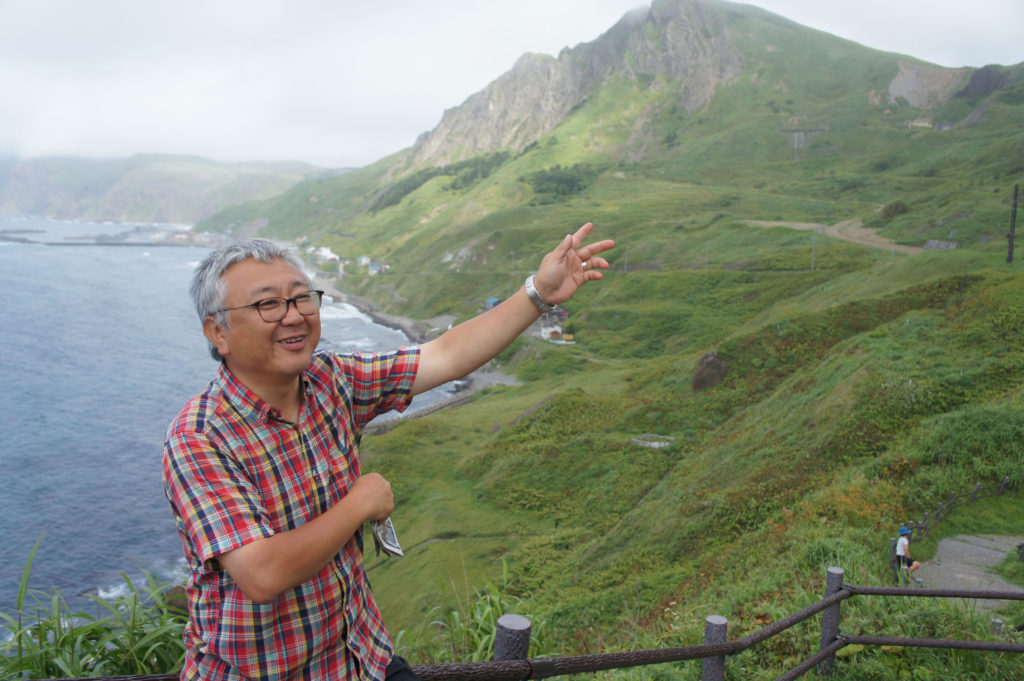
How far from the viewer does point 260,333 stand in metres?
2.22

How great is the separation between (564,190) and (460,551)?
107 meters

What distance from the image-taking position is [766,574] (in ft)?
36.2

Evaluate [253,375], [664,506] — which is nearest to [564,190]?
[664,506]

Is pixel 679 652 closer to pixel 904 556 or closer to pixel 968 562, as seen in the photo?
pixel 904 556

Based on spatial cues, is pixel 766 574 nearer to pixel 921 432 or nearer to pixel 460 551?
pixel 921 432

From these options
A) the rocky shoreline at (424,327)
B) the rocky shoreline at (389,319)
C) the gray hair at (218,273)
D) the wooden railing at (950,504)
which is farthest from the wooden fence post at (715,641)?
the rocky shoreline at (389,319)

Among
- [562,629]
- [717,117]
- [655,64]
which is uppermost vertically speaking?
[655,64]

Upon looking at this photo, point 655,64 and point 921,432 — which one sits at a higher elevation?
point 655,64

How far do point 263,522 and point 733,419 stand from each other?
28.5m

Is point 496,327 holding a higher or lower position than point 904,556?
higher

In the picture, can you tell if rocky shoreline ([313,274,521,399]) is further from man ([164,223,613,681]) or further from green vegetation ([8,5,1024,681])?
man ([164,223,613,681])

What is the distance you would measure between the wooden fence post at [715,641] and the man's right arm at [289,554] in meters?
2.63

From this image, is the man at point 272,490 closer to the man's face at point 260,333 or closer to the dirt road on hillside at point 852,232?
the man's face at point 260,333

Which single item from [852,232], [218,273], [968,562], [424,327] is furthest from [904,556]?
[424,327]
